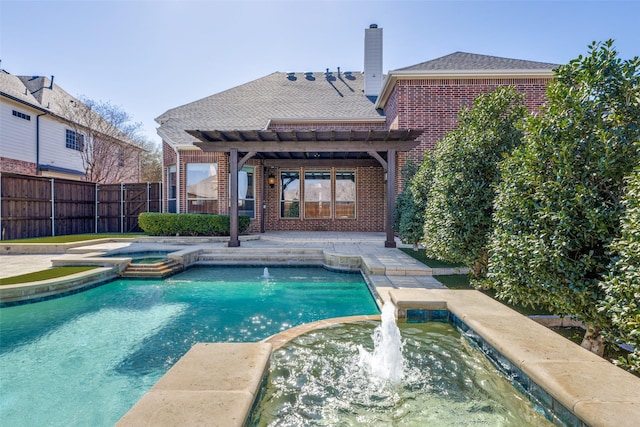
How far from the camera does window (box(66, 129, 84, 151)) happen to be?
58.1 ft

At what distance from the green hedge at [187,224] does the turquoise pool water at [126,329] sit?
399cm

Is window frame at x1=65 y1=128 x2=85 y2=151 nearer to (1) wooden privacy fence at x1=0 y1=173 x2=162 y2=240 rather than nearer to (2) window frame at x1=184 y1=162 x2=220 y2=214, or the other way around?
(1) wooden privacy fence at x1=0 y1=173 x2=162 y2=240

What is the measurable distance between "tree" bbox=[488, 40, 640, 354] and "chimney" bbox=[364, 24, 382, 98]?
40.8 ft

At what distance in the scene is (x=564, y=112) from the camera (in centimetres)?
300

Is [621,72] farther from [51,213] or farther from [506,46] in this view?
[51,213]

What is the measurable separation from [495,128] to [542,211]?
238cm

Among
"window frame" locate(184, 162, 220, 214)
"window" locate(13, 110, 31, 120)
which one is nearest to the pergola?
"window frame" locate(184, 162, 220, 214)

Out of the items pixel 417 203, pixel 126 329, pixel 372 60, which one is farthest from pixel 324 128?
pixel 126 329

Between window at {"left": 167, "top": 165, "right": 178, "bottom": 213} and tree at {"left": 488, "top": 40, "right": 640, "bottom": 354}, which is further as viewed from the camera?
window at {"left": 167, "top": 165, "right": 178, "bottom": 213}

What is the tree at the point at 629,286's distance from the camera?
2115mm

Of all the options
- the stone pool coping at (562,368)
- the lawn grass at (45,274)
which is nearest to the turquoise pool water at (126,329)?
the lawn grass at (45,274)

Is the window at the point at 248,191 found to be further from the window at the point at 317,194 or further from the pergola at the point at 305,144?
the pergola at the point at 305,144

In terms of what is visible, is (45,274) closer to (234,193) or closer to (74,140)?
(234,193)

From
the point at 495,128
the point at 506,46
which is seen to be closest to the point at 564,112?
the point at 495,128
